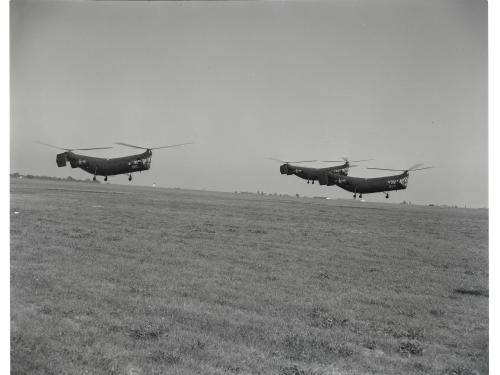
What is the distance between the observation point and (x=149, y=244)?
16312 millimetres

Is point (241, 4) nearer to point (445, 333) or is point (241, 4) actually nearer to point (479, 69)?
point (479, 69)

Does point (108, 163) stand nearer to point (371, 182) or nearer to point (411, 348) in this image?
point (371, 182)

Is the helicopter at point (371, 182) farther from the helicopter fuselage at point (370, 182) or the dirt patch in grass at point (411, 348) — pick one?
the dirt patch in grass at point (411, 348)

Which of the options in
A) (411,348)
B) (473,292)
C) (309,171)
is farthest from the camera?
(309,171)

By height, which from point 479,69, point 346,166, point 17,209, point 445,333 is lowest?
point 445,333

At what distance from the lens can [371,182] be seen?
18.6 metres

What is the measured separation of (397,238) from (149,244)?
11827mm

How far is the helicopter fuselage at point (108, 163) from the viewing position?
14.8 m

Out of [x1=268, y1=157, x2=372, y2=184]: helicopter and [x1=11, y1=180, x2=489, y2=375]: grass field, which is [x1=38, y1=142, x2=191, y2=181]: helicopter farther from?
[x1=268, y1=157, x2=372, y2=184]: helicopter

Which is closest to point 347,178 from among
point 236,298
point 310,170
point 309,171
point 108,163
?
point 310,170

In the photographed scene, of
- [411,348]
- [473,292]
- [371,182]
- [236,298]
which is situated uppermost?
[371,182]

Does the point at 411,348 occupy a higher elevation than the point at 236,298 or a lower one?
lower

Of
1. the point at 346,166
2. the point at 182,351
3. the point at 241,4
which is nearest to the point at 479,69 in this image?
the point at 346,166

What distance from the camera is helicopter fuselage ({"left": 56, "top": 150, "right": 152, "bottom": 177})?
1479 cm
